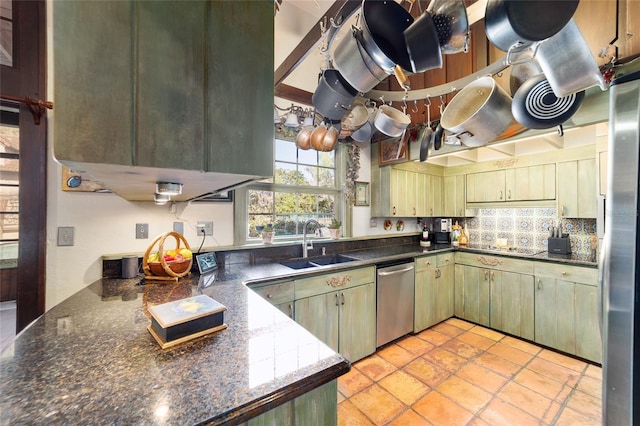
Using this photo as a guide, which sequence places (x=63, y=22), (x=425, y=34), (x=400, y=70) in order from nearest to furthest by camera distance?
(x=63, y=22) → (x=425, y=34) → (x=400, y=70)

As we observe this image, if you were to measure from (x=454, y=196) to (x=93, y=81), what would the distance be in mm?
3916

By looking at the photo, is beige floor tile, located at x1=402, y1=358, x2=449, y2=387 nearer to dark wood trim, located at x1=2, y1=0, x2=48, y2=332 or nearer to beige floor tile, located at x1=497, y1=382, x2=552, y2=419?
beige floor tile, located at x1=497, y1=382, x2=552, y2=419

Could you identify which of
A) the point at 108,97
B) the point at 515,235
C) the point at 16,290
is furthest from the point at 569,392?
the point at 16,290

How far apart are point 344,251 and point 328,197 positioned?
2.17 ft

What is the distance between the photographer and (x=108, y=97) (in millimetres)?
506

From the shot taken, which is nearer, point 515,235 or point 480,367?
point 480,367

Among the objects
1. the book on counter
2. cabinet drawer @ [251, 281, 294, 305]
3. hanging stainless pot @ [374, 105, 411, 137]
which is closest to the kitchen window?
cabinet drawer @ [251, 281, 294, 305]

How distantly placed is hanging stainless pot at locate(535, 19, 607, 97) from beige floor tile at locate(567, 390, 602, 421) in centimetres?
210

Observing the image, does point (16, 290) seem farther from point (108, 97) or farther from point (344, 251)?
point (344, 251)

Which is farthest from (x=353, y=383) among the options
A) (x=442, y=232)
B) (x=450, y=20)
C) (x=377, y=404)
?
(x=442, y=232)

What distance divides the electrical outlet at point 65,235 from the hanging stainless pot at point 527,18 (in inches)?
95.5

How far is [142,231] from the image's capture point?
6.19 ft

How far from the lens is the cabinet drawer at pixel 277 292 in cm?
181

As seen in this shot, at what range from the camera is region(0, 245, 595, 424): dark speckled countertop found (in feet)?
1.83
